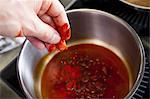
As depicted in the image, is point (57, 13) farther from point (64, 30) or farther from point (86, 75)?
point (86, 75)

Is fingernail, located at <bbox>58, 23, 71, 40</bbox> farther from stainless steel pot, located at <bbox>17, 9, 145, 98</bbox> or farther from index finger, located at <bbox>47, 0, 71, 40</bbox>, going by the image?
stainless steel pot, located at <bbox>17, 9, 145, 98</bbox>

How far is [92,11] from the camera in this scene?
81 centimetres

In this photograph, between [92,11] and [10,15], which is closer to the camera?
[10,15]

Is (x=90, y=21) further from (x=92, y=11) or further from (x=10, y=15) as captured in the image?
(x=10, y=15)

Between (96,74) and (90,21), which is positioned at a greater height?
(90,21)

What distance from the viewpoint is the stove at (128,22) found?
2.51 feet

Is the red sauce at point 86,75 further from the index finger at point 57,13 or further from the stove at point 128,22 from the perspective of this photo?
the index finger at point 57,13

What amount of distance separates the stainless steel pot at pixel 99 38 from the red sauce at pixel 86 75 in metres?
0.03

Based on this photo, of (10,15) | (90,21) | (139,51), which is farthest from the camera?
(90,21)

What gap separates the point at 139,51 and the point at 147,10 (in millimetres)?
120

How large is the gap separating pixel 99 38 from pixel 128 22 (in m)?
0.09

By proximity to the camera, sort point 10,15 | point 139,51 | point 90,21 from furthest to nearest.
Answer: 1. point 90,21
2. point 139,51
3. point 10,15

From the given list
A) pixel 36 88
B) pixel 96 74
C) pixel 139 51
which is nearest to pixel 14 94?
pixel 36 88

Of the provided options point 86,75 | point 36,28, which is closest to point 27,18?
point 36,28
